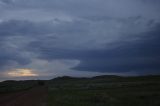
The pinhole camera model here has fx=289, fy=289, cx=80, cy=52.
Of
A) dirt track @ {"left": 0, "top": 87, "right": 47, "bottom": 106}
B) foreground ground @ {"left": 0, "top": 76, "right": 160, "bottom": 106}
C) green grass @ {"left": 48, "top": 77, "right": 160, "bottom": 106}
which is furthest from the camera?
dirt track @ {"left": 0, "top": 87, "right": 47, "bottom": 106}

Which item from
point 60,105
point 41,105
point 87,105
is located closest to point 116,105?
point 87,105

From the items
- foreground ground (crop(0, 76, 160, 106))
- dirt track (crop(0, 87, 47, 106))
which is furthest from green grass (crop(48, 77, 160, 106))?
dirt track (crop(0, 87, 47, 106))

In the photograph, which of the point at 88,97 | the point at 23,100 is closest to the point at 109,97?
the point at 88,97

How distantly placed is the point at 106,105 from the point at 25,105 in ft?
26.0

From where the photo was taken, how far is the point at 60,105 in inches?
1110

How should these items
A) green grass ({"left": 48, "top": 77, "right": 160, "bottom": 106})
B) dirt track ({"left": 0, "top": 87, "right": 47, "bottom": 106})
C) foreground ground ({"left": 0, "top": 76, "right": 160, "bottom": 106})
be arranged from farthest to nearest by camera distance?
1. dirt track ({"left": 0, "top": 87, "right": 47, "bottom": 106})
2. foreground ground ({"left": 0, "top": 76, "right": 160, "bottom": 106})
3. green grass ({"left": 48, "top": 77, "right": 160, "bottom": 106})

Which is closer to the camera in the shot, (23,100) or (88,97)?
(23,100)

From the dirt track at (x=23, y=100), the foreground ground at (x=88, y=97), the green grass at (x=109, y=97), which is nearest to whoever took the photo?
the green grass at (x=109, y=97)

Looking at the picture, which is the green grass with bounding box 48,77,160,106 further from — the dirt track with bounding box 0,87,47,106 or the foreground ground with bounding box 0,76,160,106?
the dirt track with bounding box 0,87,47,106

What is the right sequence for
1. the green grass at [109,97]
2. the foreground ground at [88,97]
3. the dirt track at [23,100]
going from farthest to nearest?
the dirt track at [23,100], the foreground ground at [88,97], the green grass at [109,97]

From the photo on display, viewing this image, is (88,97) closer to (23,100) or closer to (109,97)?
(109,97)

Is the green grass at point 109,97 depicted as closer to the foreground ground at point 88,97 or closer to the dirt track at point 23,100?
the foreground ground at point 88,97

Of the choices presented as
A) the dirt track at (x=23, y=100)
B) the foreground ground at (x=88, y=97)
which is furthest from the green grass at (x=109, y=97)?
the dirt track at (x=23, y=100)

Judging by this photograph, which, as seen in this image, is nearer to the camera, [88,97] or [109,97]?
[109,97]
